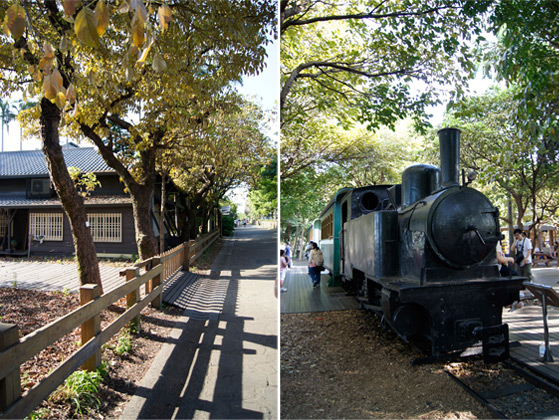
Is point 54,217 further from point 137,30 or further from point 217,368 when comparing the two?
point 137,30

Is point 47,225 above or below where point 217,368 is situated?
above

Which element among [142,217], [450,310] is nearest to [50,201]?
[142,217]

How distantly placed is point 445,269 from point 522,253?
40 cm

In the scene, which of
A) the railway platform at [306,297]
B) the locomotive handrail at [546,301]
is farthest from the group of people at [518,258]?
the railway platform at [306,297]

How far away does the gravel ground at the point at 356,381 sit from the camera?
158 centimetres

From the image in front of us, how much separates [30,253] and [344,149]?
36.0 feet

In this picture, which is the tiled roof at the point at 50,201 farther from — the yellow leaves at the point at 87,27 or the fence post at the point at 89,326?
the yellow leaves at the point at 87,27

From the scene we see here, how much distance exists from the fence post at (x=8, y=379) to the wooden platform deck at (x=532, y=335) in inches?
91.8

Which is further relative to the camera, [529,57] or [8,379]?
[529,57]

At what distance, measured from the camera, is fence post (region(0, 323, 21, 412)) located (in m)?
1.55

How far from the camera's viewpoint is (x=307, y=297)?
263cm

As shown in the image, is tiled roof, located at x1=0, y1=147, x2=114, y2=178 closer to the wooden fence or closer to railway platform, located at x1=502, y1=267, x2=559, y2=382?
the wooden fence

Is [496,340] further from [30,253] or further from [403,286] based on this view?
[30,253]

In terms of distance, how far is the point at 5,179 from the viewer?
37.8 feet
